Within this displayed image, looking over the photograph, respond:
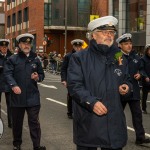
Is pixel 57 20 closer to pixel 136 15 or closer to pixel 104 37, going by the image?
pixel 136 15

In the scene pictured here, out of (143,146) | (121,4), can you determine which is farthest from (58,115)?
(121,4)

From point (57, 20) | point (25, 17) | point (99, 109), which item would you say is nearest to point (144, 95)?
point (99, 109)

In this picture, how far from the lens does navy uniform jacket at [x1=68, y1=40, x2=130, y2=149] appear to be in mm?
4344

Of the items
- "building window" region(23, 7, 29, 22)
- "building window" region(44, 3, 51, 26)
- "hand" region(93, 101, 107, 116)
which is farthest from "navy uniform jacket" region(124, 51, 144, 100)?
"building window" region(23, 7, 29, 22)

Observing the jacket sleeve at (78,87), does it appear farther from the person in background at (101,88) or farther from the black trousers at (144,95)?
the black trousers at (144,95)

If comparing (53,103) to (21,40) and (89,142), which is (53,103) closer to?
(21,40)

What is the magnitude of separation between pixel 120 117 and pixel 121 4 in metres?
30.7

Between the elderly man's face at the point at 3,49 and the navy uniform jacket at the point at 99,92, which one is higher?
the elderly man's face at the point at 3,49

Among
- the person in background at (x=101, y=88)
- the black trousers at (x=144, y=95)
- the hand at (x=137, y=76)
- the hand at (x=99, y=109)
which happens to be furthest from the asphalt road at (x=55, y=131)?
the hand at (x=99, y=109)

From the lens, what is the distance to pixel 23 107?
7.27 meters

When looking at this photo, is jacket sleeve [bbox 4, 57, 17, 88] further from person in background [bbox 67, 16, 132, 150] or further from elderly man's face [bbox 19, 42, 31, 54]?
person in background [bbox 67, 16, 132, 150]

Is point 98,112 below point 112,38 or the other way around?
below

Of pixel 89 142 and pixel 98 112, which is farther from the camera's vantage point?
pixel 89 142

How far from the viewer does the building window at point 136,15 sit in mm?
31922
